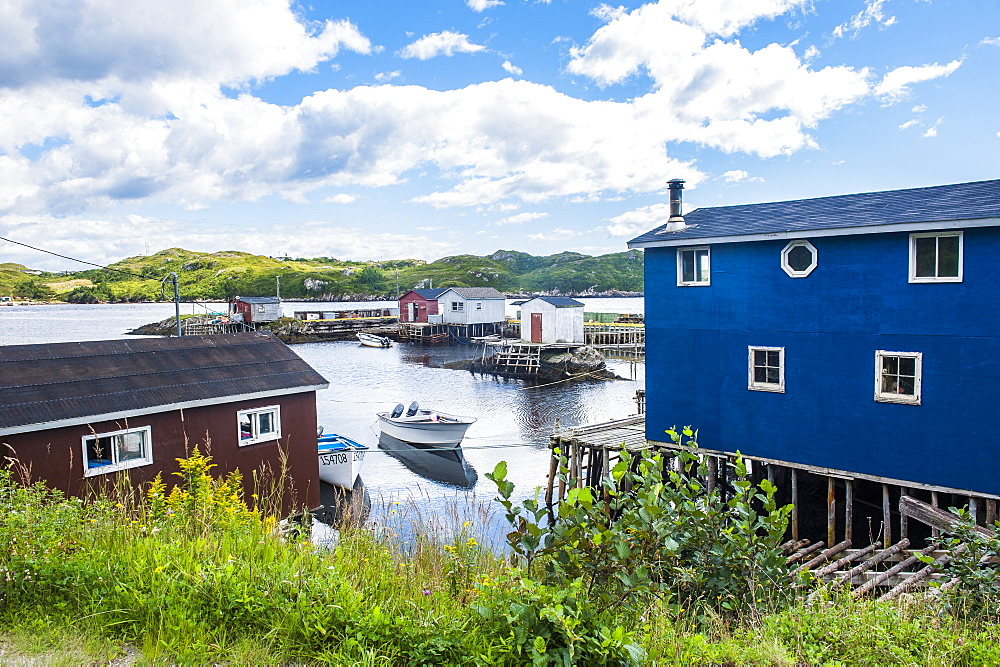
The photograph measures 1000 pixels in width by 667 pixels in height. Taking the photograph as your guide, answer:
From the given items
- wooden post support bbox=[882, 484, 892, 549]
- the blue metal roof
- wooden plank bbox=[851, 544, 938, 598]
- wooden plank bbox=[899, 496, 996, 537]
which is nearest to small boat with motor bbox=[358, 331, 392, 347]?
the blue metal roof

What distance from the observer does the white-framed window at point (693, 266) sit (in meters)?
15.2

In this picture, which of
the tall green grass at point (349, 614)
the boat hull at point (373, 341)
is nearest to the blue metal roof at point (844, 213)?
the tall green grass at point (349, 614)

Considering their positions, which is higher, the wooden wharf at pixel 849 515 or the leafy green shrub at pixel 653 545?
the leafy green shrub at pixel 653 545

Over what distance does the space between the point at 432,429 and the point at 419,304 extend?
5415cm

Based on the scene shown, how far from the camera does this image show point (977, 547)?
769 centimetres

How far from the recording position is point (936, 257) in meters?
12.2

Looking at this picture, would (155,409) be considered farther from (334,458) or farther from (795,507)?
(795,507)

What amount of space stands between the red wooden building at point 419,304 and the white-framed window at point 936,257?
66461 millimetres

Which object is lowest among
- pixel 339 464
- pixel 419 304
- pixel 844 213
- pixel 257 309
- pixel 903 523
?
pixel 339 464

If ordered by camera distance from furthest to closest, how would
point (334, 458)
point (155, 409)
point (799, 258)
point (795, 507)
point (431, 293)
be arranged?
point (431, 293)
point (334, 458)
point (795, 507)
point (799, 258)
point (155, 409)

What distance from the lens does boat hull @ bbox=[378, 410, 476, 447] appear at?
2720 cm

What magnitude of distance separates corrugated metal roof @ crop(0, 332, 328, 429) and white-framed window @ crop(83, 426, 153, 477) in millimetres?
542

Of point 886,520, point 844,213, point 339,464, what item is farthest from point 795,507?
point 339,464

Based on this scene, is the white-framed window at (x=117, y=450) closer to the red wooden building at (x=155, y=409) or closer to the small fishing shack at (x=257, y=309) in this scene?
the red wooden building at (x=155, y=409)
